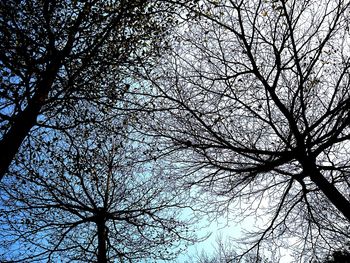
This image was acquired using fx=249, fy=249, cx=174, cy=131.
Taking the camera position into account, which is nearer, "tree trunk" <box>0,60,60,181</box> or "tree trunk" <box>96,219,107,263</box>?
"tree trunk" <box>0,60,60,181</box>

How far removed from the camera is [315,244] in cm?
652

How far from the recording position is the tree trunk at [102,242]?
736 cm

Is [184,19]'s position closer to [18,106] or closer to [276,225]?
[18,106]

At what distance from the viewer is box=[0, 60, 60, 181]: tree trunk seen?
11.6 ft

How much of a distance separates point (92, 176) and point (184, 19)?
5509mm

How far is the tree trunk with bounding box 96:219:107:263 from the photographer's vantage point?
7.36m

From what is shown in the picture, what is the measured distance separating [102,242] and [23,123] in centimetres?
523

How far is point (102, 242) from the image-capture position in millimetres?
7664

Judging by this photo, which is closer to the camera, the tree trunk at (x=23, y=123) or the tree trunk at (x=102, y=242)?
the tree trunk at (x=23, y=123)

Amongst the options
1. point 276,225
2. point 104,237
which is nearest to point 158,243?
point 104,237

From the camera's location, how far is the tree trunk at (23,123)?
11.6ft

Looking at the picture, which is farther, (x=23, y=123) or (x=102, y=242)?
(x=102, y=242)

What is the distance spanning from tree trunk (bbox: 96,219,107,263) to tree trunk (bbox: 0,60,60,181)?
4950mm

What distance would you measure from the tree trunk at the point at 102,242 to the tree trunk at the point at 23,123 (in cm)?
495
